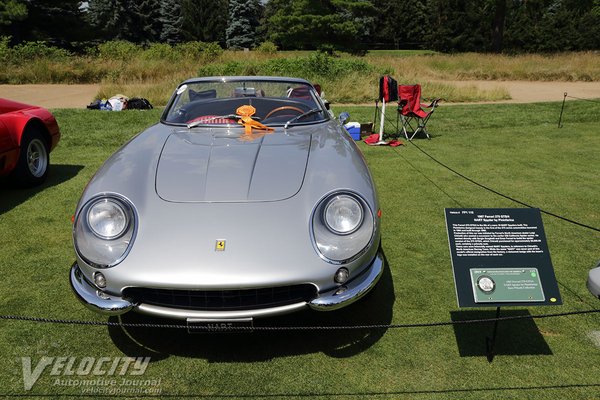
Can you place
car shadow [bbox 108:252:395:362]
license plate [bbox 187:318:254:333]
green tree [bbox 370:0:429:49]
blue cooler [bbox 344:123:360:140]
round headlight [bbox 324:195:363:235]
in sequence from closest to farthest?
1. license plate [bbox 187:318:254:333]
2. round headlight [bbox 324:195:363:235]
3. car shadow [bbox 108:252:395:362]
4. blue cooler [bbox 344:123:360:140]
5. green tree [bbox 370:0:429:49]

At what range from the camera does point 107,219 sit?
2.34 metres

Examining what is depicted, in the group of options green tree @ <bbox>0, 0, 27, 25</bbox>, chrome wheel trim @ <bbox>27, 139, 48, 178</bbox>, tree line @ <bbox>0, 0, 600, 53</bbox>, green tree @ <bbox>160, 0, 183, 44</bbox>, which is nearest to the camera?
chrome wheel trim @ <bbox>27, 139, 48, 178</bbox>

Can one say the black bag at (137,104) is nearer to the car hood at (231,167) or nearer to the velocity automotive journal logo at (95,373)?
the car hood at (231,167)

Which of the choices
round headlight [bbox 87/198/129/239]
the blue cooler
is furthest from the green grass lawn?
the blue cooler

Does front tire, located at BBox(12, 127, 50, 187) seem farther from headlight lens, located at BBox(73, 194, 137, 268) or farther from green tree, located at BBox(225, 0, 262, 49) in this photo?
green tree, located at BBox(225, 0, 262, 49)

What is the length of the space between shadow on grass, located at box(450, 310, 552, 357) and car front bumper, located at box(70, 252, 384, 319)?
0.70m

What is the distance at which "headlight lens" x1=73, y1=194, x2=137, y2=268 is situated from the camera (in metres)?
2.21

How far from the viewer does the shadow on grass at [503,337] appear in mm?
2494

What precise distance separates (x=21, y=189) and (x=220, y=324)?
4.40 metres

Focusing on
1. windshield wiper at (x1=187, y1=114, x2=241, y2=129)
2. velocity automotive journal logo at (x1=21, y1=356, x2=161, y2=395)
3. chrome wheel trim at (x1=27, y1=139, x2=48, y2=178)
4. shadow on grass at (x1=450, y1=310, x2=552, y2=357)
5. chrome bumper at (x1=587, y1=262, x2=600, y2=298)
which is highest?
windshield wiper at (x1=187, y1=114, x2=241, y2=129)

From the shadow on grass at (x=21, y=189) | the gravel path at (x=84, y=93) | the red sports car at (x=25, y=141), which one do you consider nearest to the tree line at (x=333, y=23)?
the gravel path at (x=84, y=93)

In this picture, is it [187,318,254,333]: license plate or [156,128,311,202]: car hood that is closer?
[187,318,254,333]: license plate

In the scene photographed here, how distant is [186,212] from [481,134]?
8.22 metres

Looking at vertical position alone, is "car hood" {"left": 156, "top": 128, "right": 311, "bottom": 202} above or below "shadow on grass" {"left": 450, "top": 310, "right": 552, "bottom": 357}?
above
